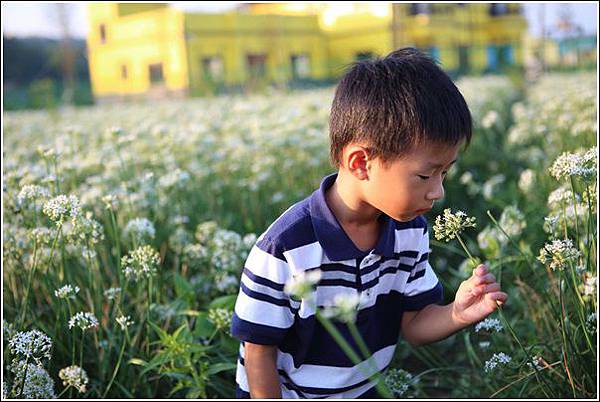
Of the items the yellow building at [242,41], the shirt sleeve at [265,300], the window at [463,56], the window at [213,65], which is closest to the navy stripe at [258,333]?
the shirt sleeve at [265,300]

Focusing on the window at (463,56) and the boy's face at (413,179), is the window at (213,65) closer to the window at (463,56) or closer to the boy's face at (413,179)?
the window at (463,56)

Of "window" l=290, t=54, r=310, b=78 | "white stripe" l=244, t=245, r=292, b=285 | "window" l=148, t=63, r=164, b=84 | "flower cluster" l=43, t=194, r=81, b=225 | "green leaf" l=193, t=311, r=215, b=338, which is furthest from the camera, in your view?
"window" l=290, t=54, r=310, b=78

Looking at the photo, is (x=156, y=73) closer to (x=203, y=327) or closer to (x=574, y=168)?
(x=203, y=327)

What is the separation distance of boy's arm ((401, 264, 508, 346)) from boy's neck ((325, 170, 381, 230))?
23 cm

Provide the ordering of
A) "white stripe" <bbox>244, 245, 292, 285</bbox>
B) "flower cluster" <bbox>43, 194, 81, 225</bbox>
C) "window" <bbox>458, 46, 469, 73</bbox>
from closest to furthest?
→ "white stripe" <bbox>244, 245, 292, 285</bbox>, "flower cluster" <bbox>43, 194, 81, 225</bbox>, "window" <bbox>458, 46, 469, 73</bbox>

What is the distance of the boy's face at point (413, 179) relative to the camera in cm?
125

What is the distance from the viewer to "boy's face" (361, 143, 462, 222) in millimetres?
1253

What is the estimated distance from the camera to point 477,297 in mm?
1369

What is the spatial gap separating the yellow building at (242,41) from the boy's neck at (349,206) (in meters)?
5.80

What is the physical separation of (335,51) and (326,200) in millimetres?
8962

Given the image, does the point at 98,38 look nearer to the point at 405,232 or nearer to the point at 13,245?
the point at 13,245

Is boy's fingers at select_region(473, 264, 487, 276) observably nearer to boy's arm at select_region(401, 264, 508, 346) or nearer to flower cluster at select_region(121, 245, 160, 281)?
boy's arm at select_region(401, 264, 508, 346)

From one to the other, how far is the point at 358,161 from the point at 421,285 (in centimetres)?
39

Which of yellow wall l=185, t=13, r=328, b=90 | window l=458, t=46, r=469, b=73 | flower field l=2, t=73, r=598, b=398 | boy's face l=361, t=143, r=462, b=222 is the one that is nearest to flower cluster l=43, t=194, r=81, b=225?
flower field l=2, t=73, r=598, b=398
